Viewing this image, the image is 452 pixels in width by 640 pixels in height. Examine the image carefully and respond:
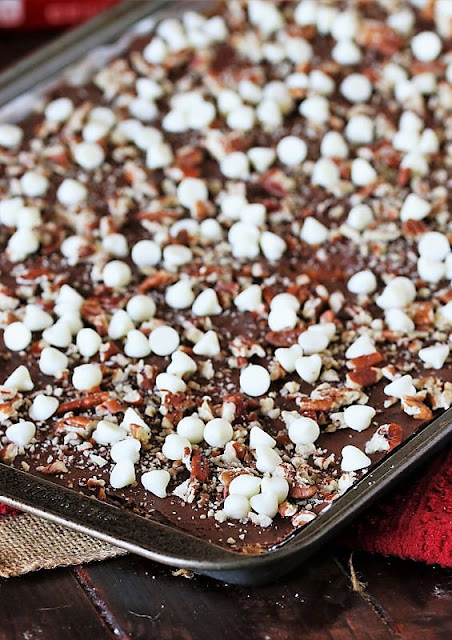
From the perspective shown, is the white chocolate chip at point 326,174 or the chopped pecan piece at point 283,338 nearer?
the chopped pecan piece at point 283,338

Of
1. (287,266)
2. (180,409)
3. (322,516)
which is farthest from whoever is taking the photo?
(287,266)

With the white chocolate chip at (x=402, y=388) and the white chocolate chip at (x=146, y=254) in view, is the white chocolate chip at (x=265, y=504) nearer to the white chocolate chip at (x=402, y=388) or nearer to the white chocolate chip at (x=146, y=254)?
the white chocolate chip at (x=402, y=388)

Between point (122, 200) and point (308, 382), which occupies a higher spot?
point (122, 200)

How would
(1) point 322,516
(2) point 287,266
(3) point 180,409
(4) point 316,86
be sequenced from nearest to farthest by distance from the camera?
(1) point 322,516
(3) point 180,409
(2) point 287,266
(4) point 316,86

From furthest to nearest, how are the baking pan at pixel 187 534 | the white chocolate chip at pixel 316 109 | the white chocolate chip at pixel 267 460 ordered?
the white chocolate chip at pixel 316 109 → the white chocolate chip at pixel 267 460 → the baking pan at pixel 187 534

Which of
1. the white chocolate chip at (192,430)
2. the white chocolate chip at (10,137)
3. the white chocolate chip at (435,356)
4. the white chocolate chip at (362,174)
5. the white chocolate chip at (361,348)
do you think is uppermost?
the white chocolate chip at (10,137)

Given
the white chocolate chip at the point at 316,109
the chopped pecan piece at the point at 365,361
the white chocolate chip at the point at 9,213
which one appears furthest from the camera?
the white chocolate chip at the point at 316,109

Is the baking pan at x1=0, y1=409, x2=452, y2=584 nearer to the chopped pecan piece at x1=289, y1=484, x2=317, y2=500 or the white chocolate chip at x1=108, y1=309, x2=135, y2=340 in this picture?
the chopped pecan piece at x1=289, y1=484, x2=317, y2=500

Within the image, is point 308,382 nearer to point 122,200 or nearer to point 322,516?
point 322,516

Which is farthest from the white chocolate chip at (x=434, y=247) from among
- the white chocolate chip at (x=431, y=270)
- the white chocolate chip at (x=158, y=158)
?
the white chocolate chip at (x=158, y=158)

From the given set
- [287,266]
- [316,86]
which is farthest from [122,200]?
[316,86]
